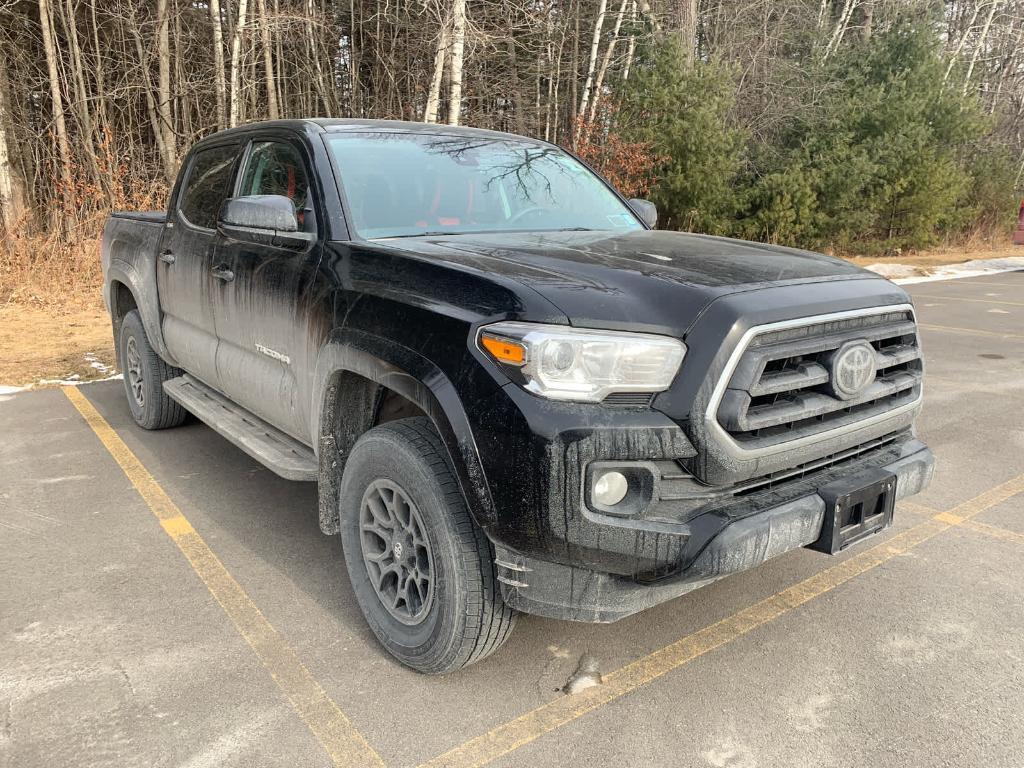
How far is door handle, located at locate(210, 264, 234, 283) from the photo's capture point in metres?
3.79

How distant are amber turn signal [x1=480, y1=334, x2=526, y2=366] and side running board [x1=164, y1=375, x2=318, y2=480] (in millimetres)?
1324

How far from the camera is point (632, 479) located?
2.19 meters

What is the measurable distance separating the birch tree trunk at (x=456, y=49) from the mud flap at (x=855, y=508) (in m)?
10.9

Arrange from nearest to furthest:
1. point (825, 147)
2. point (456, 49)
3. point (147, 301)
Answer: point (147, 301)
point (456, 49)
point (825, 147)

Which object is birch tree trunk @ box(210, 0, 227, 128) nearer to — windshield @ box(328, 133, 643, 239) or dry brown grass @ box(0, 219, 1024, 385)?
dry brown grass @ box(0, 219, 1024, 385)

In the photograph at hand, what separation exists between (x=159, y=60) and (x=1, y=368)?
30.1ft

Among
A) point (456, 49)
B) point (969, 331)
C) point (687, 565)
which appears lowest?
point (969, 331)

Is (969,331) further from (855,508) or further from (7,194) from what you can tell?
(7,194)

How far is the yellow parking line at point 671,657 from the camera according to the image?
7.71 ft

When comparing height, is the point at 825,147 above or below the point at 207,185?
above

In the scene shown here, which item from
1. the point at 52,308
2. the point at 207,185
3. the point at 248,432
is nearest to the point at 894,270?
the point at 52,308

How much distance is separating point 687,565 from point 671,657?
0.81m

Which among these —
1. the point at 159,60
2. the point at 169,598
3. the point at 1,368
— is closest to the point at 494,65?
the point at 159,60

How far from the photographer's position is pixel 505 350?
2205 millimetres
